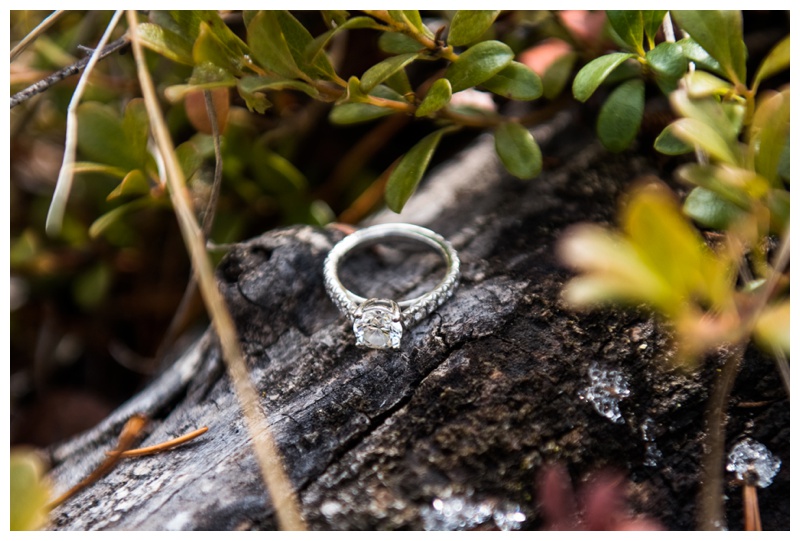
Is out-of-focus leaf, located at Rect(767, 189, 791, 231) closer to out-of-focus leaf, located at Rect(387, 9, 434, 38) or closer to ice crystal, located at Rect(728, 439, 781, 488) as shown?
ice crystal, located at Rect(728, 439, 781, 488)

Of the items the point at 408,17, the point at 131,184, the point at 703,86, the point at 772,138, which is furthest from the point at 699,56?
the point at 131,184

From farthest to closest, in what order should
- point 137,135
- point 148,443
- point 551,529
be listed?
point 137,135 → point 148,443 → point 551,529

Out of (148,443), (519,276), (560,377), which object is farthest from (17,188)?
(560,377)

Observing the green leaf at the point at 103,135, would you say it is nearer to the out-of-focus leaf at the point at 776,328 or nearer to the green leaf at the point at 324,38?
the green leaf at the point at 324,38

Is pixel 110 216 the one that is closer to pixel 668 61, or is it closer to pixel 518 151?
pixel 518 151

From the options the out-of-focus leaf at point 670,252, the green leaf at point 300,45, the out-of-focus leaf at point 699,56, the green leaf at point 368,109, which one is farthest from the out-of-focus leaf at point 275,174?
the out-of-focus leaf at point 670,252

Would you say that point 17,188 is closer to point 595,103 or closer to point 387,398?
point 387,398

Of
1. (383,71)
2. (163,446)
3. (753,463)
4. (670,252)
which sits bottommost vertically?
(753,463)
